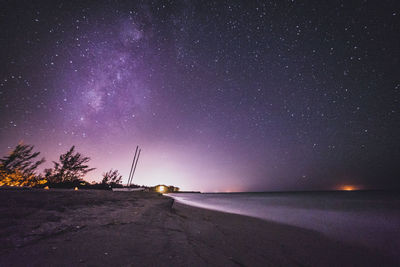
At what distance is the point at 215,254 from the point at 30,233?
10.6ft

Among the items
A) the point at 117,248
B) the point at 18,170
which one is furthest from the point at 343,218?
the point at 18,170

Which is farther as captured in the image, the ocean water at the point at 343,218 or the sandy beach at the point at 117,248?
the ocean water at the point at 343,218

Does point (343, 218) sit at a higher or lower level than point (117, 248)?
higher

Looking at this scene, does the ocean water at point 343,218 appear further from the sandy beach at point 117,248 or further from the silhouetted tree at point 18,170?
the silhouetted tree at point 18,170

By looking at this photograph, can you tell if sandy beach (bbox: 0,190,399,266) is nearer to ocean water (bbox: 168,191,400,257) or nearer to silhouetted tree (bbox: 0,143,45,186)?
ocean water (bbox: 168,191,400,257)

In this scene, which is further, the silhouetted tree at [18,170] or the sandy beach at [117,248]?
the silhouetted tree at [18,170]

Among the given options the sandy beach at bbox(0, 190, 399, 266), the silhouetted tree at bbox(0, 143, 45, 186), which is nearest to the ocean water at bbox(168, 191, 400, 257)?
the sandy beach at bbox(0, 190, 399, 266)

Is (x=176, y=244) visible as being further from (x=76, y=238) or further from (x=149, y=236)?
(x=76, y=238)

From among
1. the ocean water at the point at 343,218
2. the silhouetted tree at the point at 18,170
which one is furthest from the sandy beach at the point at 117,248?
the silhouetted tree at the point at 18,170

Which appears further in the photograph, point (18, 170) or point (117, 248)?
point (18, 170)

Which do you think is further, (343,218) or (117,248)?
(343,218)

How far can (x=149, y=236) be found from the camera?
11.8 ft

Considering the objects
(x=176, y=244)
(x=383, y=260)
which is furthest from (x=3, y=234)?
(x=383, y=260)

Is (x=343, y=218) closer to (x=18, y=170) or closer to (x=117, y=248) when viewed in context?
(x=117, y=248)
